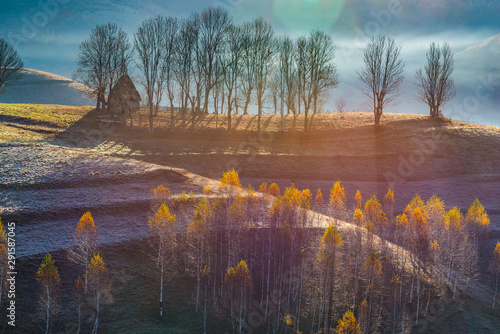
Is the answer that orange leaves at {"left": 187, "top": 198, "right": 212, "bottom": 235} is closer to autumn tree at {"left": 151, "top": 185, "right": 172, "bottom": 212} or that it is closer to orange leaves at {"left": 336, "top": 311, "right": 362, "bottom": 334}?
autumn tree at {"left": 151, "top": 185, "right": 172, "bottom": 212}

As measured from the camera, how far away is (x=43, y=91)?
153750mm

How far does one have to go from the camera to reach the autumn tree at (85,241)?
85.7 feet

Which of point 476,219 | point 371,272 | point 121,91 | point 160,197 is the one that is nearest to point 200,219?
point 160,197

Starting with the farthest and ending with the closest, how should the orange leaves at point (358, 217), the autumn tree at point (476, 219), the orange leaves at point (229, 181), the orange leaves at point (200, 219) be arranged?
1. the orange leaves at point (229, 181)
2. the autumn tree at point (476, 219)
3. the orange leaves at point (358, 217)
4. the orange leaves at point (200, 219)

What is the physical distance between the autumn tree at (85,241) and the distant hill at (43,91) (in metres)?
134

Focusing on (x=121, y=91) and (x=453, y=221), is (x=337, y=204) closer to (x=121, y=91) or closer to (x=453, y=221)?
(x=453, y=221)

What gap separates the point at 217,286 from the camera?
2962 centimetres

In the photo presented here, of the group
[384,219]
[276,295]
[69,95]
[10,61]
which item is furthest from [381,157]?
[69,95]

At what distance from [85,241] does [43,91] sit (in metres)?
156

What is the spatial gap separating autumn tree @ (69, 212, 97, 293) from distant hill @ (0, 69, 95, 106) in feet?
438

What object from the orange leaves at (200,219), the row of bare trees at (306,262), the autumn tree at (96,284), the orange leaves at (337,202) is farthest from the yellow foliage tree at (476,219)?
the autumn tree at (96,284)

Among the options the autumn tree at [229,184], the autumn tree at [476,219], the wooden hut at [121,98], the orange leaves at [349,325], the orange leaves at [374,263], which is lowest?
the orange leaves at [349,325]

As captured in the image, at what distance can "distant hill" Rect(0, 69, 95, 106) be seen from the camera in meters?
143

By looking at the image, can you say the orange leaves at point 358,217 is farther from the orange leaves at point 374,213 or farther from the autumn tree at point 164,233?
the autumn tree at point 164,233
